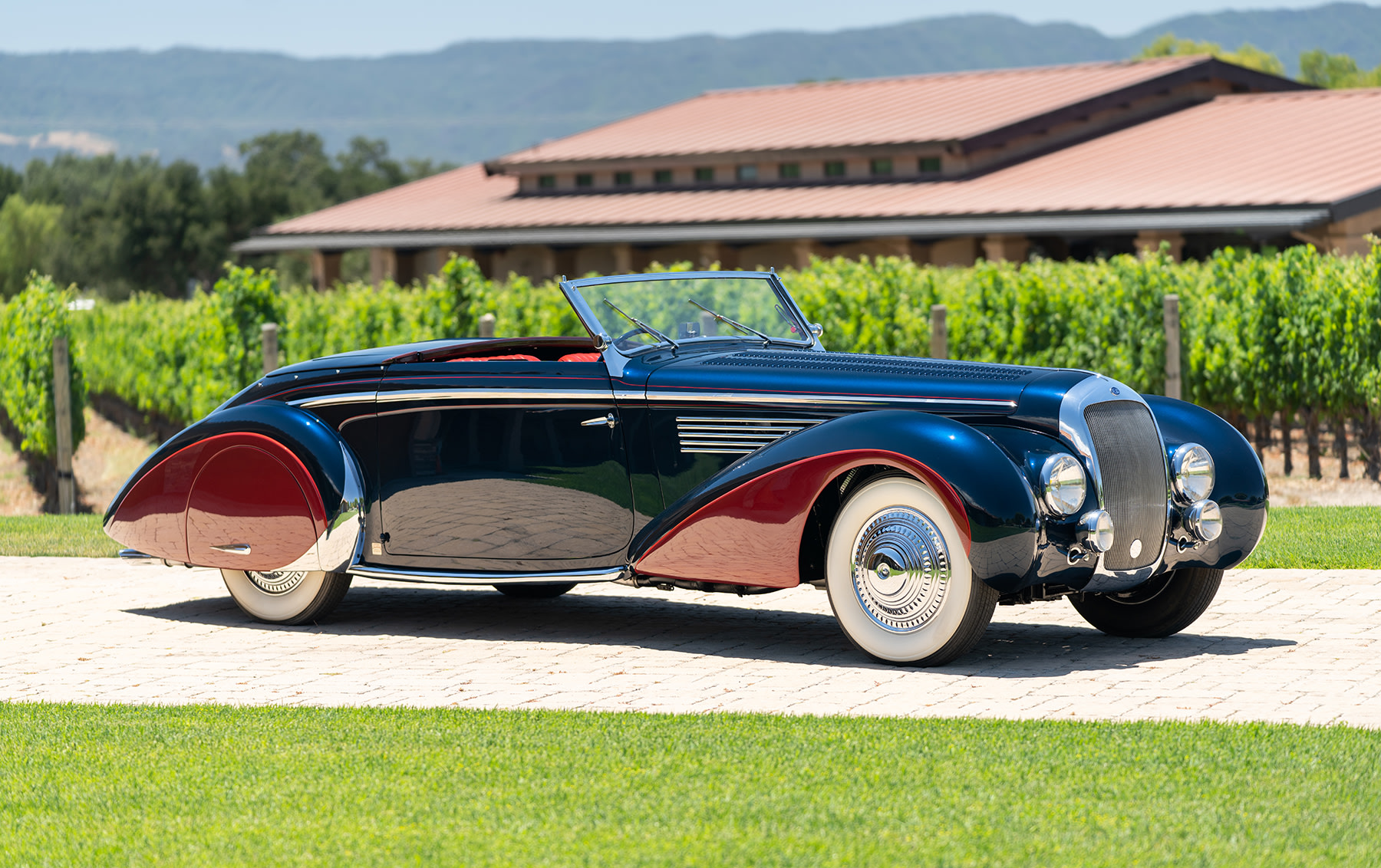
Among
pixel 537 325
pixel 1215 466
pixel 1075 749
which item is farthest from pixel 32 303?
pixel 1075 749

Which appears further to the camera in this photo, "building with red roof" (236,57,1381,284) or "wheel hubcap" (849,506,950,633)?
"building with red roof" (236,57,1381,284)

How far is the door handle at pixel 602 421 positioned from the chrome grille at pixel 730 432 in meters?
0.30

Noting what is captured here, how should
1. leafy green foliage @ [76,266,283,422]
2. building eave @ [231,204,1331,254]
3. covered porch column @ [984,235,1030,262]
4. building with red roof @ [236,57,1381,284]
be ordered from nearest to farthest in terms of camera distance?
leafy green foliage @ [76,266,283,422] < building eave @ [231,204,1331,254] < building with red roof @ [236,57,1381,284] < covered porch column @ [984,235,1030,262]

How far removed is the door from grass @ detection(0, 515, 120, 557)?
3.81 metres

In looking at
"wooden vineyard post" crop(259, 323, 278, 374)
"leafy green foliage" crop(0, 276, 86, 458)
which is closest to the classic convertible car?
"wooden vineyard post" crop(259, 323, 278, 374)

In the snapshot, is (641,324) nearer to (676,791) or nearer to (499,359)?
(499,359)

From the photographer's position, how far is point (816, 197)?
29.7m

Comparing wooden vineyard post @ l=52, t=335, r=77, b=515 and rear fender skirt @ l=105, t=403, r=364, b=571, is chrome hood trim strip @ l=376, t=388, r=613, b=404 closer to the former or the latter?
rear fender skirt @ l=105, t=403, r=364, b=571

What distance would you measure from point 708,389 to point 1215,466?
2248 millimetres

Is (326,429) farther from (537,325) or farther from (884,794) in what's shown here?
(537,325)

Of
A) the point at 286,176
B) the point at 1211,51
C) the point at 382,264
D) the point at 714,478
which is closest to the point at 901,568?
the point at 714,478

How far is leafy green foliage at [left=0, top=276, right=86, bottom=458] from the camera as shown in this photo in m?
18.4

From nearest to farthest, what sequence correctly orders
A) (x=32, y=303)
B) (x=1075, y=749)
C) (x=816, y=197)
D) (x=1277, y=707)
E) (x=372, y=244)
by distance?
(x=1075, y=749) → (x=1277, y=707) → (x=32, y=303) → (x=816, y=197) → (x=372, y=244)

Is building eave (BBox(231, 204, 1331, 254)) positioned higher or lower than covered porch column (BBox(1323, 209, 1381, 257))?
higher
